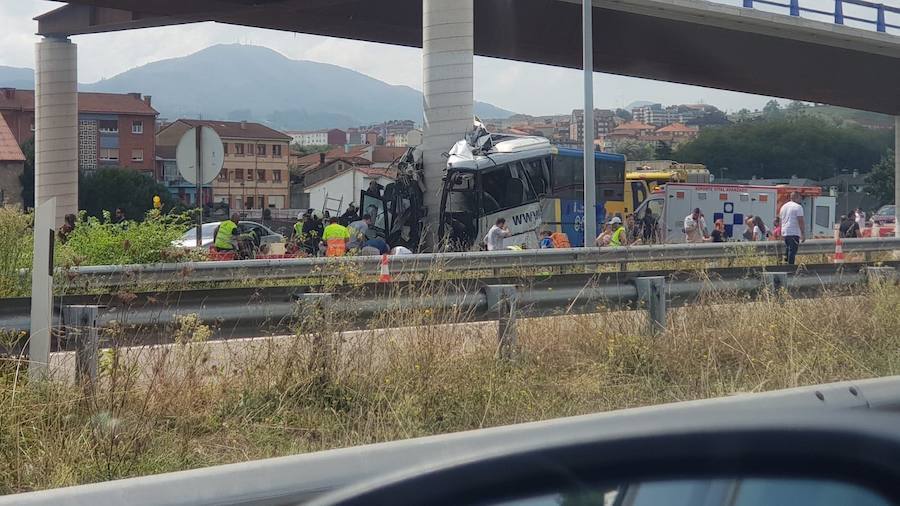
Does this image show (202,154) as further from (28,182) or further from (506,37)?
(28,182)

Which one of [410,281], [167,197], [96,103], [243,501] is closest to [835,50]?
[410,281]

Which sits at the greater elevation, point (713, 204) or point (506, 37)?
point (506, 37)

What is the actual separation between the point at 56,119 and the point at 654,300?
3465cm

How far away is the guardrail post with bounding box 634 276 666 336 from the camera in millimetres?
8758

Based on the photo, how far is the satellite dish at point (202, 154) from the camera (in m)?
13.1

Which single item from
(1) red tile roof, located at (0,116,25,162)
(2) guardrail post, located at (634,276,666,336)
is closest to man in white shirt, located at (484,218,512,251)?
(2) guardrail post, located at (634,276,666,336)

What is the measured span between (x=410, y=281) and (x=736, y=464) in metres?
6.30

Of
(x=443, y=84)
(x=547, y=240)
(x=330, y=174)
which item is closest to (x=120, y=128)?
(x=330, y=174)

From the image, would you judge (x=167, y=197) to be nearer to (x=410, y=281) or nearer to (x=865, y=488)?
(x=410, y=281)

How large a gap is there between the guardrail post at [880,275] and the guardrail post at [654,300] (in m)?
2.84

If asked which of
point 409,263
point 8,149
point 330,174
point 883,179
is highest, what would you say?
point 330,174

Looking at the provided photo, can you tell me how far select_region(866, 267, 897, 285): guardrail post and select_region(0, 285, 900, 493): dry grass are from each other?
128cm

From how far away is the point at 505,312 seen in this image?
793 cm

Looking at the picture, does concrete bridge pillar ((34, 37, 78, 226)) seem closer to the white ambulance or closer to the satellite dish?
the white ambulance
